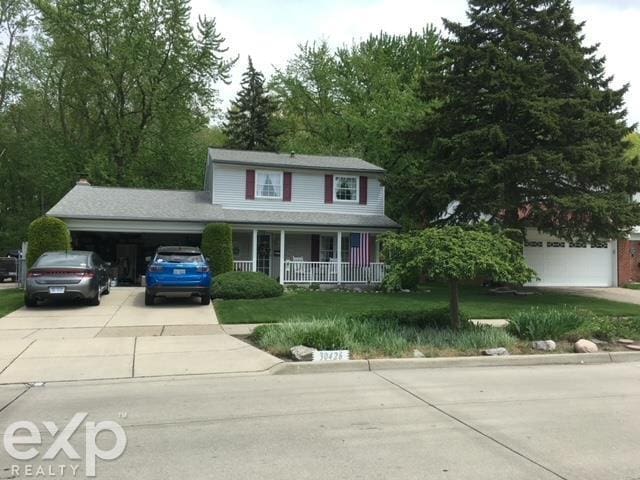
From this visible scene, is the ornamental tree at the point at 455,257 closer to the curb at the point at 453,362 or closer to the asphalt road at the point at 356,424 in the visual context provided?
the curb at the point at 453,362

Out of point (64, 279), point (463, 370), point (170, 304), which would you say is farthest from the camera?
point (170, 304)

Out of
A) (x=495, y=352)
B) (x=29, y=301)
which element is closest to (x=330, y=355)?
(x=495, y=352)

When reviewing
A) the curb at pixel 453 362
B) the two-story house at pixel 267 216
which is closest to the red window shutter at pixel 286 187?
the two-story house at pixel 267 216

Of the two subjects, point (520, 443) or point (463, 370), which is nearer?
point (520, 443)

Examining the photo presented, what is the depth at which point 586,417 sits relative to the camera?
6.11 meters

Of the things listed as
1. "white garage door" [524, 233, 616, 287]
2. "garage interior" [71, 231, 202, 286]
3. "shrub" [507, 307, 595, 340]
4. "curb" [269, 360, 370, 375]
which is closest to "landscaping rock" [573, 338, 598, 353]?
"shrub" [507, 307, 595, 340]

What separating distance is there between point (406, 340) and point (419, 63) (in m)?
35.0

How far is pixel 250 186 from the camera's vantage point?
79.1 ft

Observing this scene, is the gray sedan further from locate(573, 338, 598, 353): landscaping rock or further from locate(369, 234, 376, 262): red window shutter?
locate(573, 338, 598, 353): landscaping rock

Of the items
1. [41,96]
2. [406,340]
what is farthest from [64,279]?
[41,96]

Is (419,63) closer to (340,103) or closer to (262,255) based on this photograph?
(340,103)

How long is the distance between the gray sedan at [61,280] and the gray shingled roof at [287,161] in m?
9.14

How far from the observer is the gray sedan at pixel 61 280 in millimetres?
14867

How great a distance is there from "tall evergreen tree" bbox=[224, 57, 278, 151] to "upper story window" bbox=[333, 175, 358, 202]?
67.1 ft
